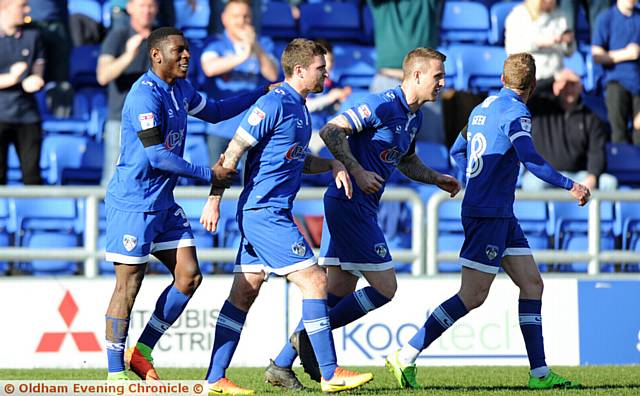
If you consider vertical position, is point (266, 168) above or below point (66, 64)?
below

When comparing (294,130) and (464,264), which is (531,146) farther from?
A: (294,130)

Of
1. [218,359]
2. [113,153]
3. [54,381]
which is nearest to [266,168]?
[218,359]

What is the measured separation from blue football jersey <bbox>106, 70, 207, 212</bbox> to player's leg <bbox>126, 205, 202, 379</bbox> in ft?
0.49

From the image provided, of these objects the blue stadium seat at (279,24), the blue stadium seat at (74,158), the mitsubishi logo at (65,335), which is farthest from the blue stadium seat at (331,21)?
the mitsubishi logo at (65,335)

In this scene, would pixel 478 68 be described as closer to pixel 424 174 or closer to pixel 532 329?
pixel 424 174

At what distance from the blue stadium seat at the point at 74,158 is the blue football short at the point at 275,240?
5810 mm

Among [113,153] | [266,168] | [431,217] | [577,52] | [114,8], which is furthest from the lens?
[577,52]

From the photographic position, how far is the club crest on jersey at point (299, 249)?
6844 millimetres

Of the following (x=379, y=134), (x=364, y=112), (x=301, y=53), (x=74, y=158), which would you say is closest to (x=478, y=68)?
(x=74, y=158)

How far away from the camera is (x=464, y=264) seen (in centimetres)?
772

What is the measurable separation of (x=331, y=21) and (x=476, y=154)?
23.9 feet

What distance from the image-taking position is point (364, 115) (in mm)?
7359

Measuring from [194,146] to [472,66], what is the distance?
386 centimetres

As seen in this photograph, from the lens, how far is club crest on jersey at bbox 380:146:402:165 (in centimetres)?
754
